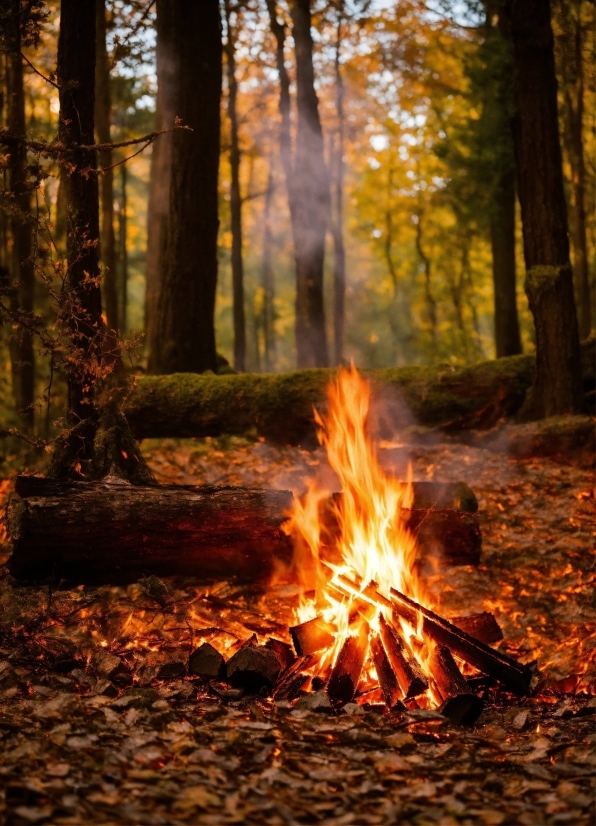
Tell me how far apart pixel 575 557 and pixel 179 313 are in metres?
6.42

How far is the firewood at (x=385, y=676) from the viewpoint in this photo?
455 cm

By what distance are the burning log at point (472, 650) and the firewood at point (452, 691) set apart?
10 centimetres

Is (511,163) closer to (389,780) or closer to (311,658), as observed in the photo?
(311,658)

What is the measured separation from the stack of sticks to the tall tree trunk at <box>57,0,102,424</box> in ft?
9.84

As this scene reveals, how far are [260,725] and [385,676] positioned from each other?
100cm

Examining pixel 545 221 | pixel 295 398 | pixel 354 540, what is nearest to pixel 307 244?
pixel 295 398

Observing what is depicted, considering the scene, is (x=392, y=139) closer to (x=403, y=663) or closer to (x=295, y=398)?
(x=295, y=398)

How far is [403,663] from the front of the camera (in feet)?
15.4

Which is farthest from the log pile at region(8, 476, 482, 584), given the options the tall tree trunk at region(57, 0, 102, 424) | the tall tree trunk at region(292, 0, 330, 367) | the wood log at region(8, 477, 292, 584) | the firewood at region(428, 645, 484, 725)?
the tall tree trunk at region(292, 0, 330, 367)

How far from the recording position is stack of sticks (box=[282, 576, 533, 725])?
4.55m

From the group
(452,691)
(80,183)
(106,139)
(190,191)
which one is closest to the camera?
(452,691)

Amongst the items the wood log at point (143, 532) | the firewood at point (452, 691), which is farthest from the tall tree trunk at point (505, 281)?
the firewood at point (452, 691)

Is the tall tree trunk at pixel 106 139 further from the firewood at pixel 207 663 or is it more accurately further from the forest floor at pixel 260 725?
the firewood at pixel 207 663

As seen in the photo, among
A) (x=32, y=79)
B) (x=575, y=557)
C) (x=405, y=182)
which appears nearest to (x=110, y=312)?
(x=32, y=79)
